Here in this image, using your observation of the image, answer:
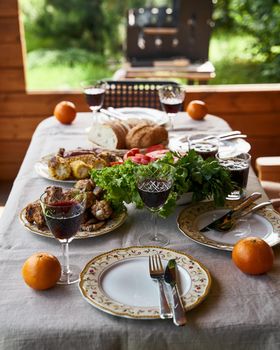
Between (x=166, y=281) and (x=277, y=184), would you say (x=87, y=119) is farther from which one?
(x=166, y=281)

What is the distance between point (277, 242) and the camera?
1319mm

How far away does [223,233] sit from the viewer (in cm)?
140

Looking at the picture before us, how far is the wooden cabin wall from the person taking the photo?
10.5ft

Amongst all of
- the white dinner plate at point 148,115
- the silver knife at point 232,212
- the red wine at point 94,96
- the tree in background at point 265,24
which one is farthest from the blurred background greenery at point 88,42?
the silver knife at point 232,212

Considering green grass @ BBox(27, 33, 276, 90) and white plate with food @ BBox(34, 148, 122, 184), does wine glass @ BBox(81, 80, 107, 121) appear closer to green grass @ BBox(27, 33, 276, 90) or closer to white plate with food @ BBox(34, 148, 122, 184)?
white plate with food @ BBox(34, 148, 122, 184)

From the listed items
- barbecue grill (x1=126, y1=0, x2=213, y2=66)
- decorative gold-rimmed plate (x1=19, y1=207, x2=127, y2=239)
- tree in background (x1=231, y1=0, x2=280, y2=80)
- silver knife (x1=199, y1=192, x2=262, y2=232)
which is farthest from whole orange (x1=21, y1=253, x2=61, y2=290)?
tree in background (x1=231, y1=0, x2=280, y2=80)

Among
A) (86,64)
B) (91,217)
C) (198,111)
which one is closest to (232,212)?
(91,217)

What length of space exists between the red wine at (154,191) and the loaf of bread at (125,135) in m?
0.62

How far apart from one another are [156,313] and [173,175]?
427mm

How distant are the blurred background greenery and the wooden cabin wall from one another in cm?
200

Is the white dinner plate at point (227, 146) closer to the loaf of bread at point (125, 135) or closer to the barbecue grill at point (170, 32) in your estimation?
the loaf of bread at point (125, 135)

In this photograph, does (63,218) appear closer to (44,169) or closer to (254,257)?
(254,257)

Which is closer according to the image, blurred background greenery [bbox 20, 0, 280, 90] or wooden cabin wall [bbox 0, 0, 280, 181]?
wooden cabin wall [bbox 0, 0, 280, 181]

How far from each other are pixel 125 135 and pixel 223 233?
71 centimetres
